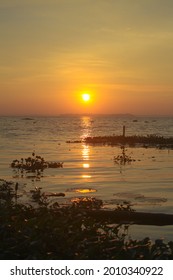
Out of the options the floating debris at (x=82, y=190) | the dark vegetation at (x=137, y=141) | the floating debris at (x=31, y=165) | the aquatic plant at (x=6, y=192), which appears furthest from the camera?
the dark vegetation at (x=137, y=141)

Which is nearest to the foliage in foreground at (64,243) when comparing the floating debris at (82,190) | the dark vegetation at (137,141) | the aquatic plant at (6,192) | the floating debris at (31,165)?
the aquatic plant at (6,192)

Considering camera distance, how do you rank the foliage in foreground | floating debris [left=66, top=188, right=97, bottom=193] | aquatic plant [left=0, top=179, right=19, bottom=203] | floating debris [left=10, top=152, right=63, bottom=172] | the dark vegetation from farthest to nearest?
the dark vegetation
floating debris [left=10, top=152, right=63, bottom=172]
floating debris [left=66, top=188, right=97, bottom=193]
aquatic plant [left=0, top=179, right=19, bottom=203]
the foliage in foreground

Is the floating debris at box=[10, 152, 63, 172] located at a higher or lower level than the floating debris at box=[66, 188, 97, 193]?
higher

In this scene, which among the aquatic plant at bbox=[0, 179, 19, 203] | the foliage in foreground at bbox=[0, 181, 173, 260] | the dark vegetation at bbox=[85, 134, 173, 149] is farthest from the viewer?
the dark vegetation at bbox=[85, 134, 173, 149]

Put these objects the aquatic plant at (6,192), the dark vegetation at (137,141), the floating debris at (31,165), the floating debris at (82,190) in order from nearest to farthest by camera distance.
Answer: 1. the aquatic plant at (6,192)
2. the floating debris at (82,190)
3. the floating debris at (31,165)
4. the dark vegetation at (137,141)

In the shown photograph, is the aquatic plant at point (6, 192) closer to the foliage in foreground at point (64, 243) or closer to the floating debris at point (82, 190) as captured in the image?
the floating debris at point (82, 190)

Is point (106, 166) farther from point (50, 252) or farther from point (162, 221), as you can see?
point (50, 252)

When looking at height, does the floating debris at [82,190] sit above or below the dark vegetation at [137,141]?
below

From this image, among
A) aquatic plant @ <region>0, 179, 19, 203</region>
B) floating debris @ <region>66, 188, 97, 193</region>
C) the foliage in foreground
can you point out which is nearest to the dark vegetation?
floating debris @ <region>66, 188, 97, 193</region>

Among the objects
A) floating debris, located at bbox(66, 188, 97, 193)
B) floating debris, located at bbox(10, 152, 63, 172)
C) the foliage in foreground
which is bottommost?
floating debris, located at bbox(66, 188, 97, 193)

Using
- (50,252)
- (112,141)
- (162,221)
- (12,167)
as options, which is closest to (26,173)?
(12,167)

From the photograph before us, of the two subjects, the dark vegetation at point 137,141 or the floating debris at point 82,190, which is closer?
the floating debris at point 82,190

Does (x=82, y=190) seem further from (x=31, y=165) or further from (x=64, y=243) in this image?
(x=64, y=243)

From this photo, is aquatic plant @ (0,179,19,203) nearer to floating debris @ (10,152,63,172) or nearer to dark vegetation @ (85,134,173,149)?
floating debris @ (10,152,63,172)
